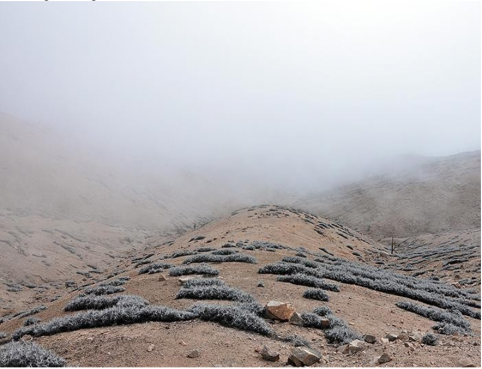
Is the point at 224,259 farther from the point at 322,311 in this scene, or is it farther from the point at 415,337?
the point at 415,337

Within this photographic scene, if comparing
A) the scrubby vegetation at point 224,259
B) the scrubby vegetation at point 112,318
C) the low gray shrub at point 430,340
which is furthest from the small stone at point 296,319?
the scrubby vegetation at point 224,259

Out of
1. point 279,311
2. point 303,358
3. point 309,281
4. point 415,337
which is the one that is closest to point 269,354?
point 303,358

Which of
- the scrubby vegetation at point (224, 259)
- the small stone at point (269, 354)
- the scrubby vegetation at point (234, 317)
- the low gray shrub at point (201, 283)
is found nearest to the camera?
the small stone at point (269, 354)

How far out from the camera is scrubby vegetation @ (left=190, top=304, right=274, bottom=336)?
7500 millimetres

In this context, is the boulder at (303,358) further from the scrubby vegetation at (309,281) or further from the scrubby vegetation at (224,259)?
the scrubby vegetation at (224,259)

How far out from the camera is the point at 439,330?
922cm

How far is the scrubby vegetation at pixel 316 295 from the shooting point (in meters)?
10.7

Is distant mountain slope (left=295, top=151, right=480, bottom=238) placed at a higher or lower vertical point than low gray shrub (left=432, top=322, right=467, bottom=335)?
lower

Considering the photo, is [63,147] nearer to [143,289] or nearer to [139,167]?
[139,167]

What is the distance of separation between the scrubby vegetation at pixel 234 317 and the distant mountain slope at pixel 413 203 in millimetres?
62868

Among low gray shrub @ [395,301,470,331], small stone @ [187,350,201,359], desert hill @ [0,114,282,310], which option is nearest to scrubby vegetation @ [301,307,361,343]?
small stone @ [187,350,201,359]

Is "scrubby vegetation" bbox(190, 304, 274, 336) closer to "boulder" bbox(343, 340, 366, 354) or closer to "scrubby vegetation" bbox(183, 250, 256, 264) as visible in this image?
"boulder" bbox(343, 340, 366, 354)

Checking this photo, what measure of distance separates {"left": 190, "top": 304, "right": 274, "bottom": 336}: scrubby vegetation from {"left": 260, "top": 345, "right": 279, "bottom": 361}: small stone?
114 centimetres

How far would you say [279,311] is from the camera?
8.40 meters
